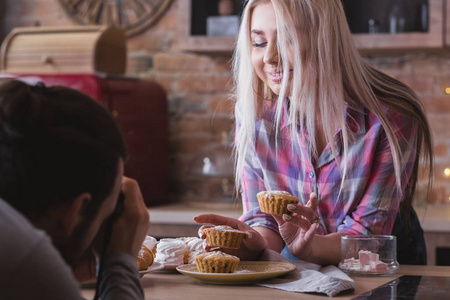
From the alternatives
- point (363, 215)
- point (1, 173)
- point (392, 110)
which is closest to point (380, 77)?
point (392, 110)

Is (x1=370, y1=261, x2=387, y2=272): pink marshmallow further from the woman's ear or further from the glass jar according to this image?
the woman's ear

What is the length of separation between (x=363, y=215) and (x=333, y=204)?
4.7 inches

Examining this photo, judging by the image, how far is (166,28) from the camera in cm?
352

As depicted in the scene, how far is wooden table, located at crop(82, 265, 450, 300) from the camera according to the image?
1310 millimetres

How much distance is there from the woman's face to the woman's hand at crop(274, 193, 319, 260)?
406 mm

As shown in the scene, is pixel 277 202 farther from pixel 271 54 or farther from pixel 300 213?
pixel 271 54

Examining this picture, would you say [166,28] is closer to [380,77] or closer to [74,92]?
[380,77]

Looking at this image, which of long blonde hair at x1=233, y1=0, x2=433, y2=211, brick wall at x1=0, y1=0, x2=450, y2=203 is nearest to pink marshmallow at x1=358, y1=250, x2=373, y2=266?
long blonde hair at x1=233, y1=0, x2=433, y2=211

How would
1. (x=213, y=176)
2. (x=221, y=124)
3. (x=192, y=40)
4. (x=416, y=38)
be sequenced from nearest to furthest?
(x=416, y=38) < (x=192, y=40) < (x=213, y=176) < (x=221, y=124)

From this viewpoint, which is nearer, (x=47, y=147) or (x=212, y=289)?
(x=47, y=147)

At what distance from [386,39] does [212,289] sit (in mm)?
1897

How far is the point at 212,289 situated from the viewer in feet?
4.55

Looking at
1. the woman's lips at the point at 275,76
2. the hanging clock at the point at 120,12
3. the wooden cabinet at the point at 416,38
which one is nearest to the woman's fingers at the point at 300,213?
the woman's lips at the point at 275,76

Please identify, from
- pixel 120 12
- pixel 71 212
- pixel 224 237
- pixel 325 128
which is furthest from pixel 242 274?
pixel 120 12
